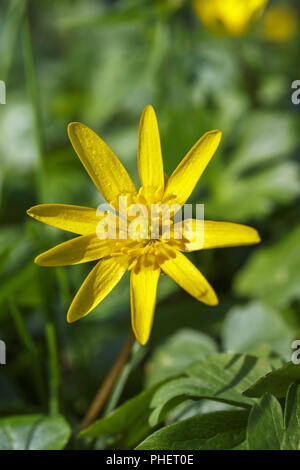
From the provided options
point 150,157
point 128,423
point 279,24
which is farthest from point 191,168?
point 279,24

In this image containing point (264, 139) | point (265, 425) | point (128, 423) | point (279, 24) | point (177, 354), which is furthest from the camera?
point (279, 24)

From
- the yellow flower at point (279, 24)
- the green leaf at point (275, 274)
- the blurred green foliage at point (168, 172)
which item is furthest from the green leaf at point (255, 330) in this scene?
the yellow flower at point (279, 24)

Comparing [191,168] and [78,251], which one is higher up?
[191,168]

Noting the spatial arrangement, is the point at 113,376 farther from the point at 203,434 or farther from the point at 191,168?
the point at 191,168

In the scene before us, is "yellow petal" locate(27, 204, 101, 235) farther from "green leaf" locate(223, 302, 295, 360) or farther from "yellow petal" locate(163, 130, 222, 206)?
"green leaf" locate(223, 302, 295, 360)

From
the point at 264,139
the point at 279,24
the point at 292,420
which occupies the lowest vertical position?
the point at 292,420

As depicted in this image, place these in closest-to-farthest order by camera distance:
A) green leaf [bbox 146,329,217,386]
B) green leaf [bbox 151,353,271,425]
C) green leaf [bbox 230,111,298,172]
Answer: green leaf [bbox 151,353,271,425], green leaf [bbox 146,329,217,386], green leaf [bbox 230,111,298,172]

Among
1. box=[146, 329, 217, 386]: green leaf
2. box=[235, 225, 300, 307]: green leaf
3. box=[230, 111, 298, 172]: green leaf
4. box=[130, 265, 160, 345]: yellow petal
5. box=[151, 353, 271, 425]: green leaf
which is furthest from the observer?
box=[230, 111, 298, 172]: green leaf

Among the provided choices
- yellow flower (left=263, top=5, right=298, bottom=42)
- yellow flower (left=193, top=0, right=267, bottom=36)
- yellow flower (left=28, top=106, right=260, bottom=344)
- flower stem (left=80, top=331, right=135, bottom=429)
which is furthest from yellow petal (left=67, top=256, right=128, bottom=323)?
yellow flower (left=263, top=5, right=298, bottom=42)
